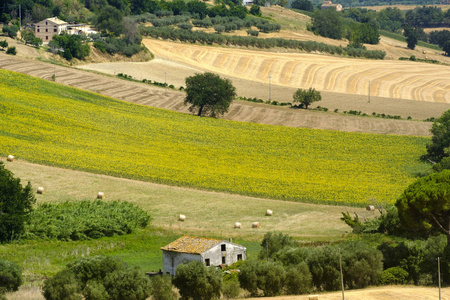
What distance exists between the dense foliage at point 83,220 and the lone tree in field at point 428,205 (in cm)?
2325

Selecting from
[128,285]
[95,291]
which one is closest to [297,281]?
[128,285]

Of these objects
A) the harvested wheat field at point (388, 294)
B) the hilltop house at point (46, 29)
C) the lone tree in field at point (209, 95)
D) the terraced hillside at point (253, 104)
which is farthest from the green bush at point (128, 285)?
the hilltop house at point (46, 29)

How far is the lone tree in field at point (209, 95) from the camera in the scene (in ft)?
416

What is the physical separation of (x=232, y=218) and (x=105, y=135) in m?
38.9

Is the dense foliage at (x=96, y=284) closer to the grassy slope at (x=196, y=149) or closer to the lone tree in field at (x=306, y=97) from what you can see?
the grassy slope at (x=196, y=149)

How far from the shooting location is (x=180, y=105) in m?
134

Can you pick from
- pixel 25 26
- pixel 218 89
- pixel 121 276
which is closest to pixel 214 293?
pixel 121 276

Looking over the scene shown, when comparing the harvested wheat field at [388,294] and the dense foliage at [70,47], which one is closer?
the harvested wheat field at [388,294]

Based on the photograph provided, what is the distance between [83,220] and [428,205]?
2823cm

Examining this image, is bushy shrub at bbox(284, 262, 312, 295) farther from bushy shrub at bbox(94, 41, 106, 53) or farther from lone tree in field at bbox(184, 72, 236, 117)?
bushy shrub at bbox(94, 41, 106, 53)

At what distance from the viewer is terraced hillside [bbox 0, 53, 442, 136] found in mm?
123875

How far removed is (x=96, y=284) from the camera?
47.9 metres

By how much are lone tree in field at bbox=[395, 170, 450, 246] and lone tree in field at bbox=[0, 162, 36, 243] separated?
2914cm

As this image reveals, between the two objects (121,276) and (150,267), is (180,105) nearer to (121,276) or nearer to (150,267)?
(150,267)
